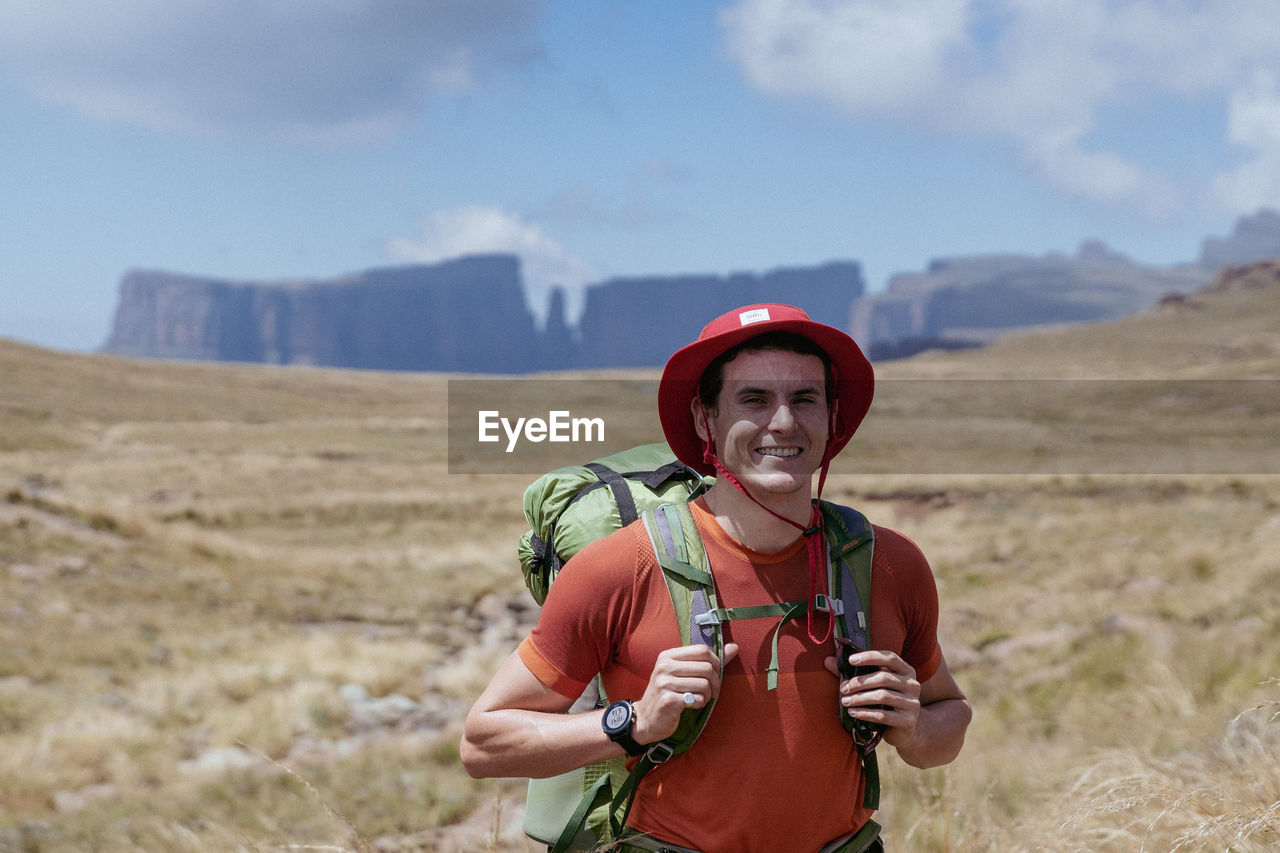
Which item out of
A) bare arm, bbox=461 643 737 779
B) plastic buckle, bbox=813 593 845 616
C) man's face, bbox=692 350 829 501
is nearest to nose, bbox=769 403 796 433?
man's face, bbox=692 350 829 501

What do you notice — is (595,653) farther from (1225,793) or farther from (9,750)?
(9,750)

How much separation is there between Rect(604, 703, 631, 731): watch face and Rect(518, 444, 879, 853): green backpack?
0.46 feet

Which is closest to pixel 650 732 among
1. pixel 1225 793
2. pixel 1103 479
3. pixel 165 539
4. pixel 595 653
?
pixel 595 653

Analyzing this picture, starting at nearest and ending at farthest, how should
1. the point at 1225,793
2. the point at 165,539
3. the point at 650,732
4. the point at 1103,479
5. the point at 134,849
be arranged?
1. the point at 650,732
2. the point at 1225,793
3. the point at 134,849
4. the point at 165,539
5. the point at 1103,479

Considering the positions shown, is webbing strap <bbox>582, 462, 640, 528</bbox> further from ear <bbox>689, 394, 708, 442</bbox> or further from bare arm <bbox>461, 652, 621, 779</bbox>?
bare arm <bbox>461, 652, 621, 779</bbox>

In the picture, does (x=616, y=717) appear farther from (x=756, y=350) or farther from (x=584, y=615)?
(x=756, y=350)

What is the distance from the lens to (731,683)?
2311 millimetres

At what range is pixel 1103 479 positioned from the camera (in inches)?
1141

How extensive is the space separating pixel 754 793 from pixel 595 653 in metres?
0.54

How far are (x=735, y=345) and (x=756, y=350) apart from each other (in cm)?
7

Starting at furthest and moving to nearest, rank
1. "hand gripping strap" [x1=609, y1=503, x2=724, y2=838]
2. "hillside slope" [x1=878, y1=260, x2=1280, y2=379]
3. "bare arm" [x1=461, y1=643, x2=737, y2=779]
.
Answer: "hillside slope" [x1=878, y1=260, x2=1280, y2=379] < "hand gripping strap" [x1=609, y1=503, x2=724, y2=838] < "bare arm" [x1=461, y1=643, x2=737, y2=779]

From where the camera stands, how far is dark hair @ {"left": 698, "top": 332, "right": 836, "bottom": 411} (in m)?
2.44

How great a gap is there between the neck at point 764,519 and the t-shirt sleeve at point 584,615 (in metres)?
0.28

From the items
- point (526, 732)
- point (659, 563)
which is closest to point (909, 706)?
point (659, 563)
